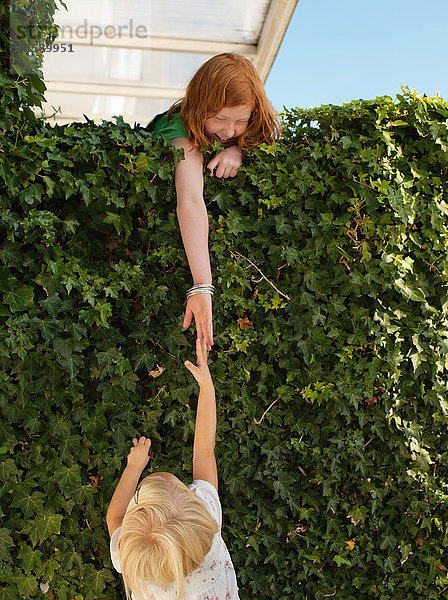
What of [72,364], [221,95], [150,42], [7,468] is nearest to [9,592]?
[7,468]

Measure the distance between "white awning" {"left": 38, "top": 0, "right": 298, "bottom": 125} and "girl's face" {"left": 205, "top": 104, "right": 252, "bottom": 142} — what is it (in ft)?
9.10

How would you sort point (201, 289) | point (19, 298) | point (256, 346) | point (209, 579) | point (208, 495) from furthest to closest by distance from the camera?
1. point (256, 346)
2. point (201, 289)
3. point (19, 298)
4. point (208, 495)
5. point (209, 579)

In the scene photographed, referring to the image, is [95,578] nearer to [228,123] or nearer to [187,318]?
[187,318]

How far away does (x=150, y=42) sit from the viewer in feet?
18.4

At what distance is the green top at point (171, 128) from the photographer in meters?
2.22

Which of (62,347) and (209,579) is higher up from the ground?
(62,347)

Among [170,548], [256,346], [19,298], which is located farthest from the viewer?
[256,346]

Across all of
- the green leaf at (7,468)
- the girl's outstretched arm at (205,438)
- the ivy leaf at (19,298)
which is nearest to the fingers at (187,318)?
the girl's outstretched arm at (205,438)

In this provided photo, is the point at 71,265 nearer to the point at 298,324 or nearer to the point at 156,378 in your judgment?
the point at 156,378

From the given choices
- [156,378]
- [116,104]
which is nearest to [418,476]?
[156,378]

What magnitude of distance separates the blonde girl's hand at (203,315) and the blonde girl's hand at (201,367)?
0.02m

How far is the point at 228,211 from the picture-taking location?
229cm

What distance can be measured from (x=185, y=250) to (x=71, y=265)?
443 mm

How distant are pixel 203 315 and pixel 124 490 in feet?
2.25
